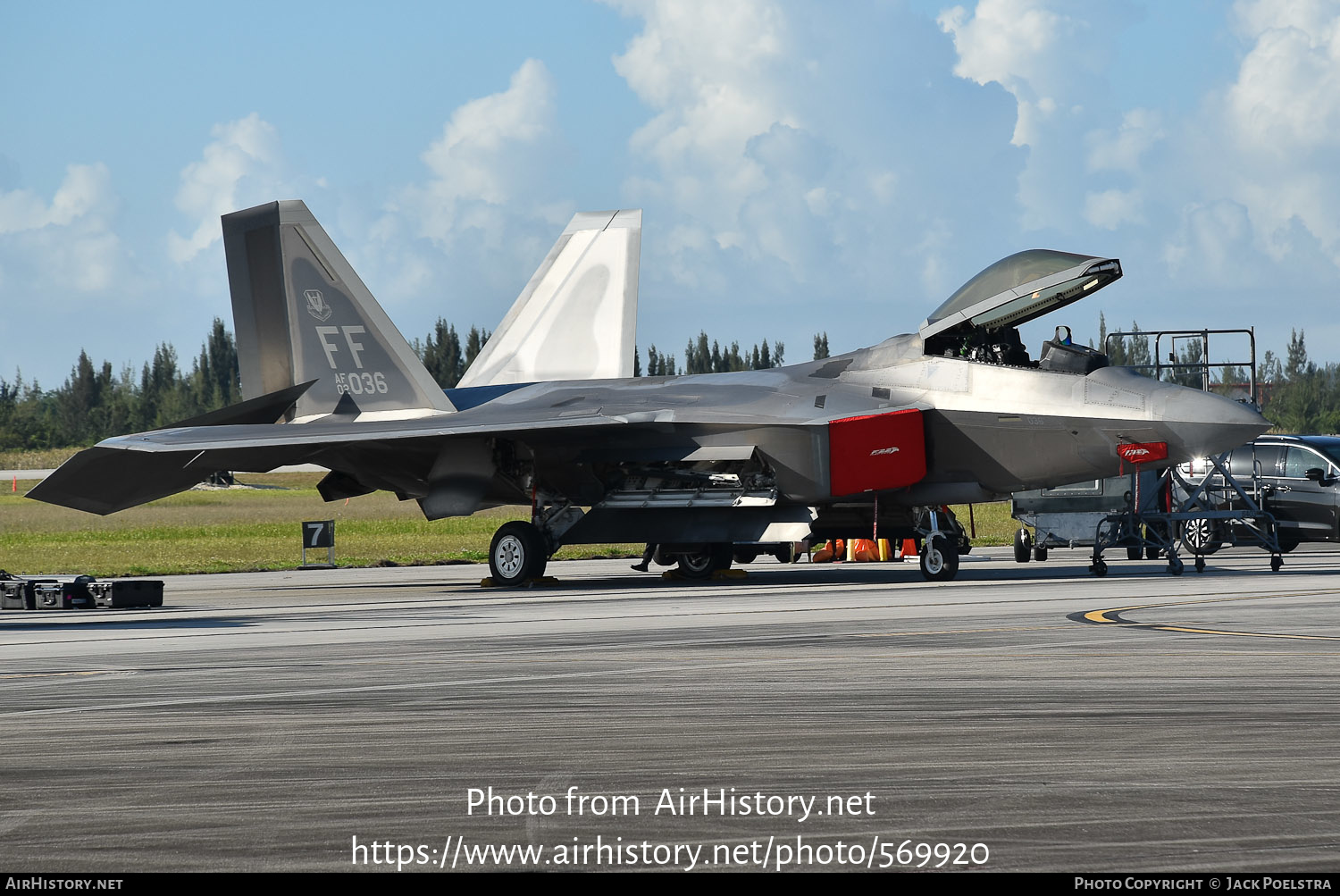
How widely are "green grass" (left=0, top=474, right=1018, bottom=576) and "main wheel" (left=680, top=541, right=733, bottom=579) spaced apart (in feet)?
23.1

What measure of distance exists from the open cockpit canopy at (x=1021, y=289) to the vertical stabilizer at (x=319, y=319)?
26.7 ft

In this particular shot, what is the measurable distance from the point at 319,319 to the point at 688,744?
16.7 meters

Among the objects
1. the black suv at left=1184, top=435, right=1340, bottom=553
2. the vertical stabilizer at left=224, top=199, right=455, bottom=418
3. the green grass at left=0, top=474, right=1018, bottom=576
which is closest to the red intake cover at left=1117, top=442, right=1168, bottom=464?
the black suv at left=1184, top=435, right=1340, bottom=553

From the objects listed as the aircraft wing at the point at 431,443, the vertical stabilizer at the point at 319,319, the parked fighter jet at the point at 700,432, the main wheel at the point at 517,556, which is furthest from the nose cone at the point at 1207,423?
the vertical stabilizer at the point at 319,319

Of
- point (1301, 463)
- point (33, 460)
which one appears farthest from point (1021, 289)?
point (33, 460)

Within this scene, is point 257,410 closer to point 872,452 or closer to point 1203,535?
point 872,452

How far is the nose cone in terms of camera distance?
15891 millimetres

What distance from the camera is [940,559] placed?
17641mm

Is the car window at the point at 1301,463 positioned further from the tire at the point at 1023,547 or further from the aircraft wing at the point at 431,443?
the aircraft wing at the point at 431,443

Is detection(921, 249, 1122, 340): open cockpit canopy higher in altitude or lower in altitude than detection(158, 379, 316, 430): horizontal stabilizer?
higher

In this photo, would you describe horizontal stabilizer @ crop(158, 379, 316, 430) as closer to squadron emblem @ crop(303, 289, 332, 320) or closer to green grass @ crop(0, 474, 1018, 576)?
squadron emblem @ crop(303, 289, 332, 320)

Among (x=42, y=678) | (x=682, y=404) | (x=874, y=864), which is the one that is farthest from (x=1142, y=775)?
(x=682, y=404)

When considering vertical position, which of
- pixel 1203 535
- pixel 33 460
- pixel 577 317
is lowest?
pixel 1203 535

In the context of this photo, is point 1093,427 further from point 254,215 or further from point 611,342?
point 254,215
